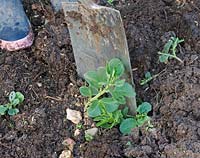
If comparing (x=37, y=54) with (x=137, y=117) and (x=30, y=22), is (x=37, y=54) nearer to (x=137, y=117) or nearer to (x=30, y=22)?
(x=30, y=22)

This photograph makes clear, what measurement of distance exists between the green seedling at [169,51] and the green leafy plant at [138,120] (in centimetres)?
18

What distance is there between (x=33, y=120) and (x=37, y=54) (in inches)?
11.8

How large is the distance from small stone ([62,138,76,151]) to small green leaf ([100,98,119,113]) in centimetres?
18

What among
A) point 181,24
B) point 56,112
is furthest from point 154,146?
point 181,24

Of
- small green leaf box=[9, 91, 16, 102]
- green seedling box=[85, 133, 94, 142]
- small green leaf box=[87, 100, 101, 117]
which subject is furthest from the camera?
small green leaf box=[9, 91, 16, 102]

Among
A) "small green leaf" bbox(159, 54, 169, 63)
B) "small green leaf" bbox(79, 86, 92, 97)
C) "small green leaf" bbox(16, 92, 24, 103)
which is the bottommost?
"small green leaf" bbox(16, 92, 24, 103)

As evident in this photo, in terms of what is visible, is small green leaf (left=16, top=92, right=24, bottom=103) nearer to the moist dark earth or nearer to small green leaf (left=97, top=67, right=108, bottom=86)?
the moist dark earth

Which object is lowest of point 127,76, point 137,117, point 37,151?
point 37,151

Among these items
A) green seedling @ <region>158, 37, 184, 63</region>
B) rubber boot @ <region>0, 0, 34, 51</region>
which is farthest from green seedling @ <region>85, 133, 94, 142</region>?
rubber boot @ <region>0, 0, 34, 51</region>

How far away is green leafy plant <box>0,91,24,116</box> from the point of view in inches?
70.3

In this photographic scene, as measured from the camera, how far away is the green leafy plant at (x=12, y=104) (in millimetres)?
1785

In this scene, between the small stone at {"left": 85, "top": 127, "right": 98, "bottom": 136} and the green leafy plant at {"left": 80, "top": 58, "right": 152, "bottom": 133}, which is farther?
the small stone at {"left": 85, "top": 127, "right": 98, "bottom": 136}

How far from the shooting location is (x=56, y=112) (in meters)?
1.79

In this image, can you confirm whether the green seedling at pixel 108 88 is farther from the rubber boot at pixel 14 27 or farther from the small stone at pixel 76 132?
the rubber boot at pixel 14 27
